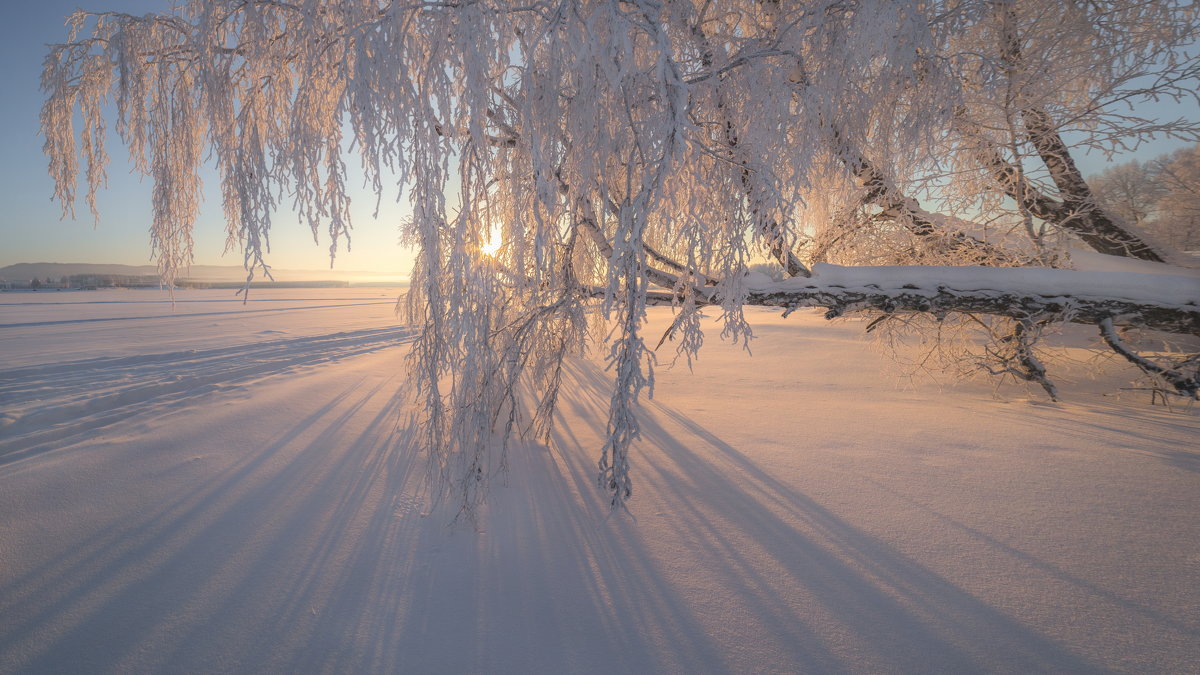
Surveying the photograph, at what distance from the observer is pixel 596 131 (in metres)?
2.24

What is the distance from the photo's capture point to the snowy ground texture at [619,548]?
5.57 feet

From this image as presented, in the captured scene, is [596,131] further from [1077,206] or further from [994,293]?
[1077,206]

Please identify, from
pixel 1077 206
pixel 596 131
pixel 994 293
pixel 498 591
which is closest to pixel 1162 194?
pixel 1077 206

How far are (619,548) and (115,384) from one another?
7.03 m

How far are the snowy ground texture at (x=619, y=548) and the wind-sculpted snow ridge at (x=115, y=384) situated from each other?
64mm

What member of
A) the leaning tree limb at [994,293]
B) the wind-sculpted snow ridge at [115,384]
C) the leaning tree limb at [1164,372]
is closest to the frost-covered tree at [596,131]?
the leaning tree limb at [994,293]

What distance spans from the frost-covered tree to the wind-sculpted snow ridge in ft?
8.34

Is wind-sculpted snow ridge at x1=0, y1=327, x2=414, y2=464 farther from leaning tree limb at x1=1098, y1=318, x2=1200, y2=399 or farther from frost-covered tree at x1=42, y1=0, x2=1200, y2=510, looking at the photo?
leaning tree limb at x1=1098, y1=318, x2=1200, y2=399

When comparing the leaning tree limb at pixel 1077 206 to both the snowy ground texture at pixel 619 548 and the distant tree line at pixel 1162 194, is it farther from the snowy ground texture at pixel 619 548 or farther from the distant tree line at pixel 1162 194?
the snowy ground texture at pixel 619 548

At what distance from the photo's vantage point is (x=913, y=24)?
8.11 feet

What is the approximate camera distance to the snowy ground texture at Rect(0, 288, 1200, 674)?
170cm

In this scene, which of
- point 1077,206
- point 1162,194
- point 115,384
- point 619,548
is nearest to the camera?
point 619,548

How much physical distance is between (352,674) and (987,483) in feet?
12.4

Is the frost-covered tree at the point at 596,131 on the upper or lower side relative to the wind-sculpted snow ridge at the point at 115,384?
upper
